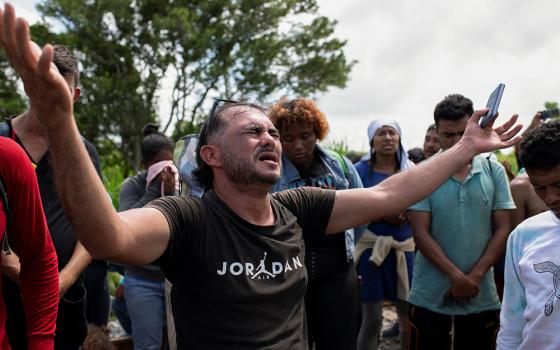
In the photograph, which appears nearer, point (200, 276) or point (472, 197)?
point (200, 276)

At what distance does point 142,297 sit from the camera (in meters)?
4.23

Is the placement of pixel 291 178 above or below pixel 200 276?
above

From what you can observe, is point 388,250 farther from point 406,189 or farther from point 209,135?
point 209,135

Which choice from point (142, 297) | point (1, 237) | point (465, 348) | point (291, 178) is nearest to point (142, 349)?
point (142, 297)

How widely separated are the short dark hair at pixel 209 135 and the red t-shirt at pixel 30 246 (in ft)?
2.42

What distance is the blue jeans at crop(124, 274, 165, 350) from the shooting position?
4215 millimetres

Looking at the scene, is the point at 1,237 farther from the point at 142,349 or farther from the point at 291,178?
the point at 142,349

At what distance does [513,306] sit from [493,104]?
89 cm

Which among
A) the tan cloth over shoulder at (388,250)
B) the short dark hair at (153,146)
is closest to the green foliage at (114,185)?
the short dark hair at (153,146)

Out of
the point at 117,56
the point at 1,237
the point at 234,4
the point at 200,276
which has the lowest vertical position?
the point at 200,276

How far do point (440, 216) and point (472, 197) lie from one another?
0.25 meters

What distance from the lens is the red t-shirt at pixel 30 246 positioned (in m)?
1.96

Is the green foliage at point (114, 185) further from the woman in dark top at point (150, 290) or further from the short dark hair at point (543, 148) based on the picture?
the short dark hair at point (543, 148)

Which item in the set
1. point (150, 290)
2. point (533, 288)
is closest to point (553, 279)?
point (533, 288)
